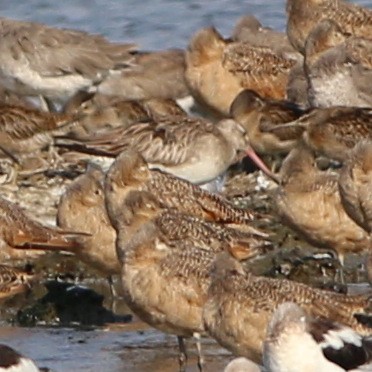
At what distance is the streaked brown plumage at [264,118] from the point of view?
589 inches

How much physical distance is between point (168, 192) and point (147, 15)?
10859 millimetres

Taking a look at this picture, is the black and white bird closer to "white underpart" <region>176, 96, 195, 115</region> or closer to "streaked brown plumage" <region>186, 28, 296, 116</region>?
"streaked brown plumage" <region>186, 28, 296, 116</region>

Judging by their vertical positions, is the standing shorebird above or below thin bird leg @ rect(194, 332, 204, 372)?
below

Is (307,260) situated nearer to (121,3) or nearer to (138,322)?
(138,322)

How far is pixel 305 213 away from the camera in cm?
1225

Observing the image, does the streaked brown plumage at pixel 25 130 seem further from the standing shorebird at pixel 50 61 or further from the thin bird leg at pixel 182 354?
the thin bird leg at pixel 182 354

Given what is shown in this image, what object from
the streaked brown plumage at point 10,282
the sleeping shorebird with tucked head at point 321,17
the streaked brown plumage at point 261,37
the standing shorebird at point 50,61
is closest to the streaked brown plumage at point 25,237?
the streaked brown plumage at point 10,282

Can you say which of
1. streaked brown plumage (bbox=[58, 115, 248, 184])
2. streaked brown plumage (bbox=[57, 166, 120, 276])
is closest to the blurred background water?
streaked brown plumage (bbox=[58, 115, 248, 184])

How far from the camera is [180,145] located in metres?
14.1

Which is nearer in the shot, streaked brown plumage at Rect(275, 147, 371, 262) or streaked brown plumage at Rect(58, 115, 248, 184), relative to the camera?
streaked brown plumage at Rect(275, 147, 371, 262)

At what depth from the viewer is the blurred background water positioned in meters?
21.9

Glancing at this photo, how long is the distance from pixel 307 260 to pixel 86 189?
1690 mm

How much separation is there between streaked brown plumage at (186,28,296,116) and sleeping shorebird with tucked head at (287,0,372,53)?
2.38ft

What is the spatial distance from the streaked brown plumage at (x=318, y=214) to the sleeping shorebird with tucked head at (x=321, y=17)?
4.87m
